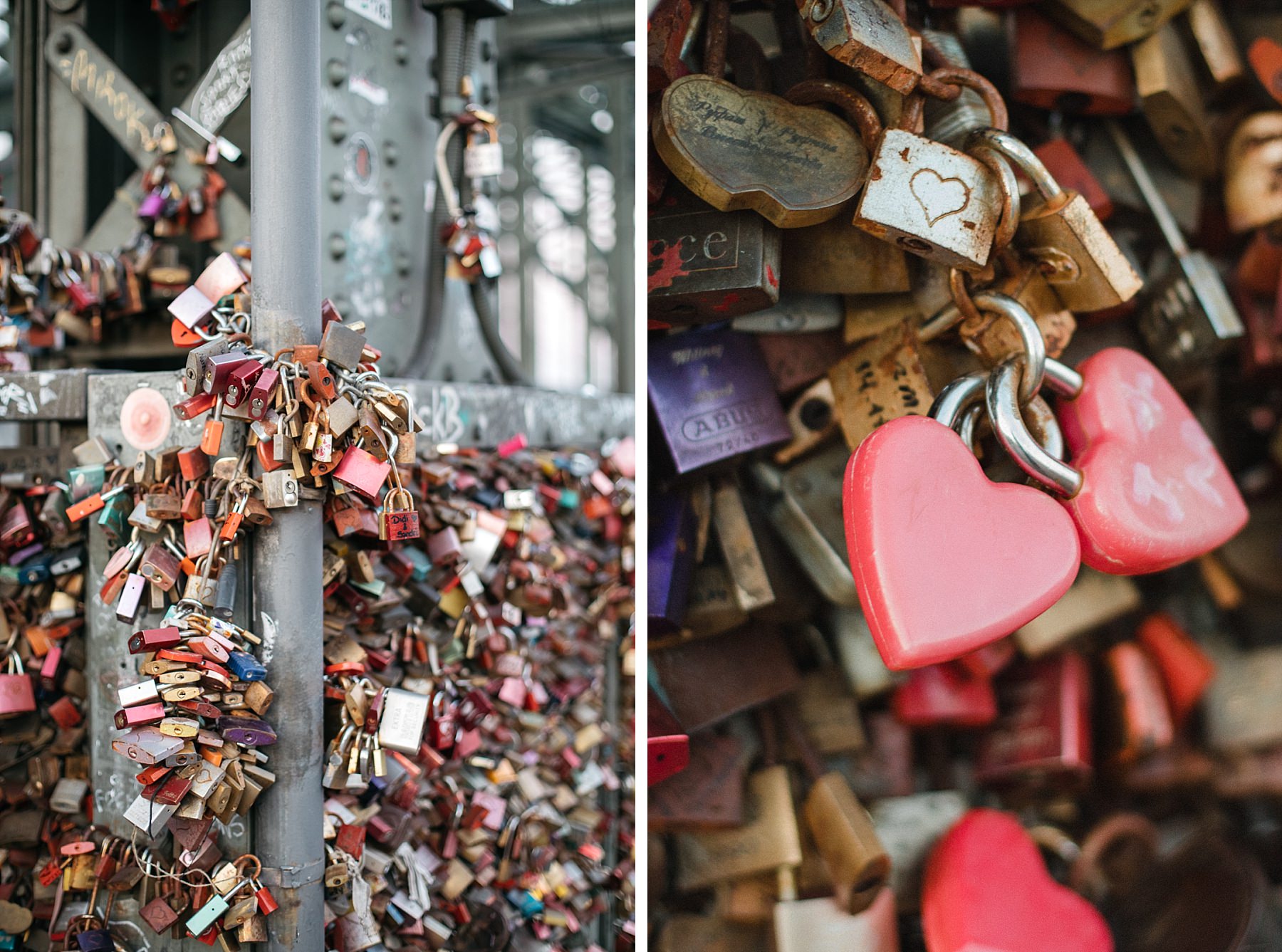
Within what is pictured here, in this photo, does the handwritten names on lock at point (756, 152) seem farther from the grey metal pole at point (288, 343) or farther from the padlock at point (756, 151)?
the grey metal pole at point (288, 343)

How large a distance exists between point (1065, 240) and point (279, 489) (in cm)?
101

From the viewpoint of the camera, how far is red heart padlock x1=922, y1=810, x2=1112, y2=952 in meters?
0.90

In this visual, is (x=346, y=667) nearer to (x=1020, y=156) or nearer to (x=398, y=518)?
(x=398, y=518)

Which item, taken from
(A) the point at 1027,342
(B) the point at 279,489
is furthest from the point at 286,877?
(A) the point at 1027,342

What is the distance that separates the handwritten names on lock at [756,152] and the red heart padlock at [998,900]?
686 millimetres

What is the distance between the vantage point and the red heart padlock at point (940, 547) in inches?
27.9

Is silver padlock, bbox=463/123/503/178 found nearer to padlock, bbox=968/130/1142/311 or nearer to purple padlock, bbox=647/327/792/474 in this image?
purple padlock, bbox=647/327/792/474

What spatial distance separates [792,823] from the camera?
0.97 m

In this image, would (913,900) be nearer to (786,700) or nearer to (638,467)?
(786,700)

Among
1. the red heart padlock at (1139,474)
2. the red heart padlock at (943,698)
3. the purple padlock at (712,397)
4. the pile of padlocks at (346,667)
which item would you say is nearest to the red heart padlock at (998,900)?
the red heart padlock at (943,698)

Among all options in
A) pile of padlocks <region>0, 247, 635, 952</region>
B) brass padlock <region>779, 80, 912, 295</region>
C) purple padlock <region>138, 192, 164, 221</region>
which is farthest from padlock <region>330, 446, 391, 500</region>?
purple padlock <region>138, 192, 164, 221</region>

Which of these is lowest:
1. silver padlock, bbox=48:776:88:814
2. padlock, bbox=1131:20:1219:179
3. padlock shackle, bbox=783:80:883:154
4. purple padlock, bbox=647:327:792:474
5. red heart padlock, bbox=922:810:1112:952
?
silver padlock, bbox=48:776:88:814

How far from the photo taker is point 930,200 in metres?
0.73

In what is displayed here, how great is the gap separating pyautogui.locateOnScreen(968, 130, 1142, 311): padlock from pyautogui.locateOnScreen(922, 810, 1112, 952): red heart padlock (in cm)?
58
